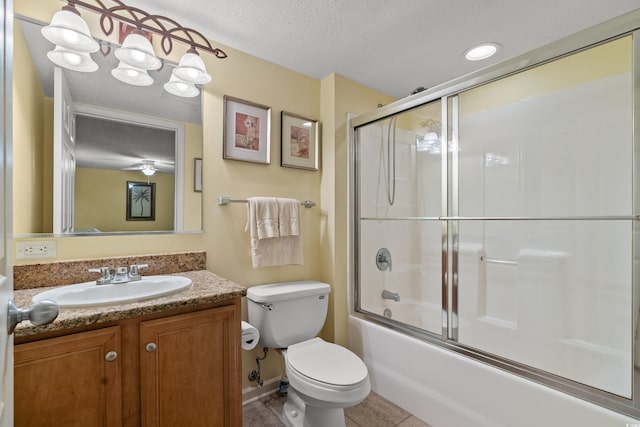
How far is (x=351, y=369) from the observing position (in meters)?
1.43

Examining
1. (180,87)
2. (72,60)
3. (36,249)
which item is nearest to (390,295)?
(180,87)

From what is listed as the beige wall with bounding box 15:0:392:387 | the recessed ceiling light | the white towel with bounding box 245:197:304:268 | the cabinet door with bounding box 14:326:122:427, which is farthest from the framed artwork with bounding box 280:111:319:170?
the cabinet door with bounding box 14:326:122:427

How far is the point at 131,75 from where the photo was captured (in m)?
1.44

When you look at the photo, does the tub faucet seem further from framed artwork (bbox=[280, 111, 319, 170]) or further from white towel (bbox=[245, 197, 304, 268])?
framed artwork (bbox=[280, 111, 319, 170])

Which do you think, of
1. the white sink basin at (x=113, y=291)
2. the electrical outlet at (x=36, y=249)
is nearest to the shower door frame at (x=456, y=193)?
the white sink basin at (x=113, y=291)

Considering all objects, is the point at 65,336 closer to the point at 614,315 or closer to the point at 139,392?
the point at 139,392

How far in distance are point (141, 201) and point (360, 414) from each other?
5.64 feet

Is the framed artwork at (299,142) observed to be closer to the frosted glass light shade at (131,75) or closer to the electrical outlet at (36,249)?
the frosted glass light shade at (131,75)

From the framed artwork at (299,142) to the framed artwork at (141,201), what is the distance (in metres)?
0.82

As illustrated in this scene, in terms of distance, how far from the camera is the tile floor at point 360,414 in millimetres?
1639

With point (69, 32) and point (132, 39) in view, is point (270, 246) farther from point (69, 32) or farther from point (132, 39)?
point (69, 32)

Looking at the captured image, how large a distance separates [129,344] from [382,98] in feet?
7.62

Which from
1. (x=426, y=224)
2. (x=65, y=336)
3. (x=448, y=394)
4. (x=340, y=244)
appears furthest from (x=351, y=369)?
(x=426, y=224)

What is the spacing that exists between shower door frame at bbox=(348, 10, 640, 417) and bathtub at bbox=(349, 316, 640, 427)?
40mm
